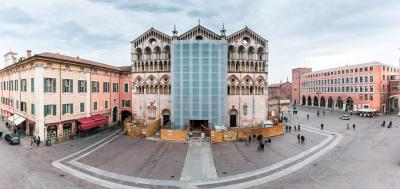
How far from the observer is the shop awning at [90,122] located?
30.9m

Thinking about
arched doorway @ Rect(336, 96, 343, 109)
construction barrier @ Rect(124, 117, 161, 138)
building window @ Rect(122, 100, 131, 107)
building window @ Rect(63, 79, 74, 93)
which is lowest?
construction barrier @ Rect(124, 117, 161, 138)

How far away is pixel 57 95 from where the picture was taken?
28875 millimetres

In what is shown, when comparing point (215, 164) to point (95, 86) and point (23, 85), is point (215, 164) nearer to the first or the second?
point (95, 86)

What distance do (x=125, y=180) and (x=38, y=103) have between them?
19.5 m

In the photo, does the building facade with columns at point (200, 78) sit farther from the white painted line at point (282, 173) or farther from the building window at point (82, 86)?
the white painted line at point (282, 173)

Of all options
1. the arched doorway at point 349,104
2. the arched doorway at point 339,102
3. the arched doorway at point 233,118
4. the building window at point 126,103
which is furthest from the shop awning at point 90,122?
the arched doorway at point 339,102

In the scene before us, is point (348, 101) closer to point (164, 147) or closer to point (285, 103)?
point (285, 103)

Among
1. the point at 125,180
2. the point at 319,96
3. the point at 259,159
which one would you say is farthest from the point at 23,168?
the point at 319,96

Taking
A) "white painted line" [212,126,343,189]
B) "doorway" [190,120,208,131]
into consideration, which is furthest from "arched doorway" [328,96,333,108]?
"doorway" [190,120,208,131]

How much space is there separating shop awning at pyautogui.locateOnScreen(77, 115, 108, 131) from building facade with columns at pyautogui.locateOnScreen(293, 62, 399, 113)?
2771 inches

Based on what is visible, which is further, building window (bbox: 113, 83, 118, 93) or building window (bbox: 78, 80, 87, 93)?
building window (bbox: 113, 83, 118, 93)

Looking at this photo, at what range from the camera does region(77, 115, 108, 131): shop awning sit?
101 ft

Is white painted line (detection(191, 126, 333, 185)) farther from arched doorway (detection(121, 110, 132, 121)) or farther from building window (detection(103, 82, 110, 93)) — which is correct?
arched doorway (detection(121, 110, 132, 121))

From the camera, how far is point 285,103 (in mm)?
49781
